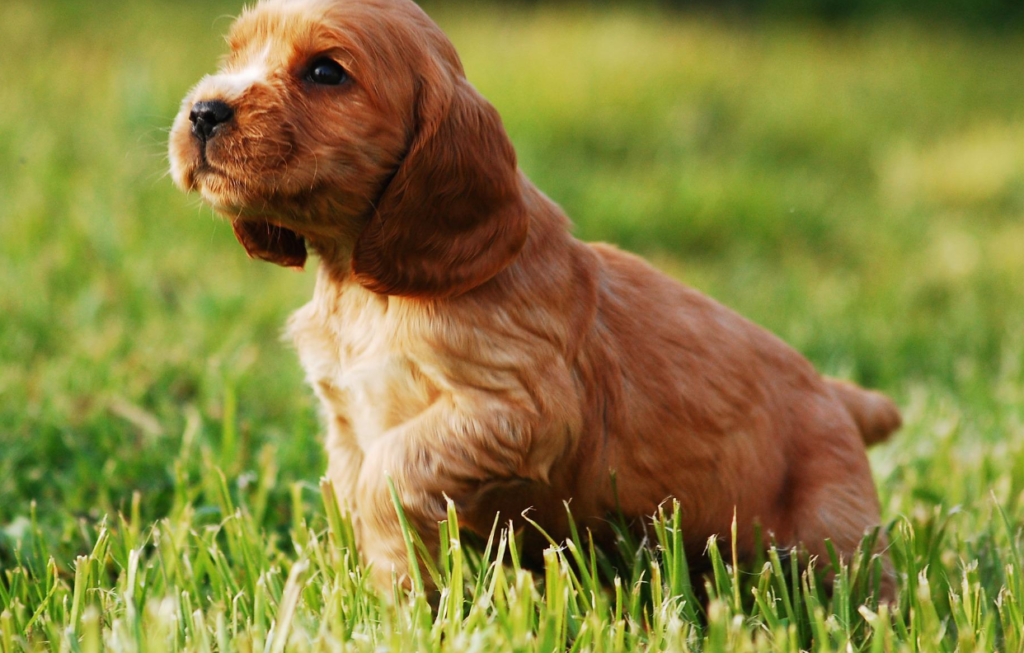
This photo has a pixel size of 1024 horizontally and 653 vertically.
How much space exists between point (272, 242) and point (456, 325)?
59 centimetres

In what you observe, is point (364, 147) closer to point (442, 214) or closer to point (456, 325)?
point (442, 214)

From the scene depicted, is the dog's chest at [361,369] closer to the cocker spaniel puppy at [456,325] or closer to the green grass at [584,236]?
the cocker spaniel puppy at [456,325]

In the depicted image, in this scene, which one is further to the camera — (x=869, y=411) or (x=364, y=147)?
(x=869, y=411)

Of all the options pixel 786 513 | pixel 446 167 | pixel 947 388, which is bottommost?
pixel 947 388

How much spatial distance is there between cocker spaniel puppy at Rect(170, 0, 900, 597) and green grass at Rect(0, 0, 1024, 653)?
6.1 inches

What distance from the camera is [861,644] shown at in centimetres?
253

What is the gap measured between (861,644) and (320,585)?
129 cm

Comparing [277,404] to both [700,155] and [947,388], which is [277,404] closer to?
[947,388]

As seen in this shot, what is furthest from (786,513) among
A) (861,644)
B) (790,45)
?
(790,45)

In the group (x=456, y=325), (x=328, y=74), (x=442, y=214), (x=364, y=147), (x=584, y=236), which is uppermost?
(x=328, y=74)

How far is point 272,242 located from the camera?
2674 mm

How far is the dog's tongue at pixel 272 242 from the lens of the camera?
2654 mm

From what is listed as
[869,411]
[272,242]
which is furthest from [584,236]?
[272,242]

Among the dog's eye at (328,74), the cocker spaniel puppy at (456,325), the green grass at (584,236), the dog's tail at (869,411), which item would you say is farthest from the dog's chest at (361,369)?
the dog's tail at (869,411)
